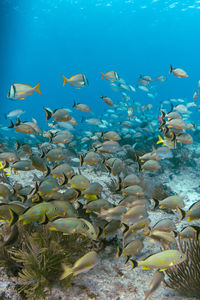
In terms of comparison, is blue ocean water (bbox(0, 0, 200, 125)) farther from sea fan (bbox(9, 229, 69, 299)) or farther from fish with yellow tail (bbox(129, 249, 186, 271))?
fish with yellow tail (bbox(129, 249, 186, 271))

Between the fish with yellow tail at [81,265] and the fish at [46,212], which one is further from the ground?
the fish at [46,212]

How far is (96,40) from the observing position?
257 feet

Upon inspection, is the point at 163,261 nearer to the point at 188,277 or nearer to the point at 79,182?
the point at 188,277

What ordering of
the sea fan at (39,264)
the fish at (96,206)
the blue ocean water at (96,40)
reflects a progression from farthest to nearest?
the blue ocean water at (96,40) → the fish at (96,206) → the sea fan at (39,264)

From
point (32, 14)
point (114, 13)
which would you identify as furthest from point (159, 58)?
point (32, 14)

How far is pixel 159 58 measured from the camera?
324 ft

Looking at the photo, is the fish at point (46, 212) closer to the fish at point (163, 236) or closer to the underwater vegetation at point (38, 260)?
the underwater vegetation at point (38, 260)

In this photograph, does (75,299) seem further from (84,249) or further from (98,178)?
(98,178)

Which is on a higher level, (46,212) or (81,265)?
(46,212)

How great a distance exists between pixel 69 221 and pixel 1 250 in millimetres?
1214

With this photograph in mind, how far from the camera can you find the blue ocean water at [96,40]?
4203cm

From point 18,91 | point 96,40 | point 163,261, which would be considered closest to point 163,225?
point 163,261

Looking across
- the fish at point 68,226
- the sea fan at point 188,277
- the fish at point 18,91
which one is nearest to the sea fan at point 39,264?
the fish at point 68,226

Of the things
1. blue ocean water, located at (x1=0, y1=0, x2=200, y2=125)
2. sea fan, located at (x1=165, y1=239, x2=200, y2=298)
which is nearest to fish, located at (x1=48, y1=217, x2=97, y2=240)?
sea fan, located at (x1=165, y1=239, x2=200, y2=298)
